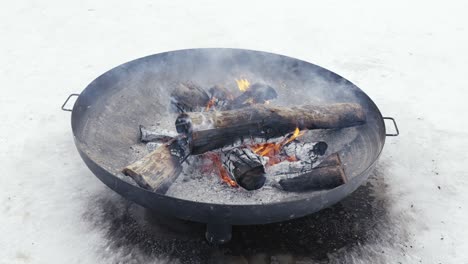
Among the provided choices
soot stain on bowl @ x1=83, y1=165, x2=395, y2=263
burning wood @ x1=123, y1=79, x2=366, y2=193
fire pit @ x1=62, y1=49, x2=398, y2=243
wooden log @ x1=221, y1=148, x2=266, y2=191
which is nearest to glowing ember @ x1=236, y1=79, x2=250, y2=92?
fire pit @ x1=62, y1=49, x2=398, y2=243

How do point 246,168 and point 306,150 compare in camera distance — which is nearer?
point 246,168

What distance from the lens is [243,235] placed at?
3248 mm

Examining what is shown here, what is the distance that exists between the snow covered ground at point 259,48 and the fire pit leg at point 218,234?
65mm

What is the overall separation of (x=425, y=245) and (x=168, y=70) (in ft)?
9.15

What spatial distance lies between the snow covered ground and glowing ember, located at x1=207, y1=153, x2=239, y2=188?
0.42 meters

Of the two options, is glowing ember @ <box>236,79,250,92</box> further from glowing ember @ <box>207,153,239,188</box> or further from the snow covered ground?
the snow covered ground

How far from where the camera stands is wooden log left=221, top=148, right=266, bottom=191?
2.99 m

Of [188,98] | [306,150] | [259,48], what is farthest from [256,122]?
[259,48]

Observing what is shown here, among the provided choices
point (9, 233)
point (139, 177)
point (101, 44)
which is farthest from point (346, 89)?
point (101, 44)

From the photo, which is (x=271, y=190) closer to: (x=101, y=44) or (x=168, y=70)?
(x=168, y=70)

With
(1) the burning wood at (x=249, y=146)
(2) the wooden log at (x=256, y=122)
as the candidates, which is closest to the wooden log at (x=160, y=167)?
(1) the burning wood at (x=249, y=146)

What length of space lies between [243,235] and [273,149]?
0.72 m

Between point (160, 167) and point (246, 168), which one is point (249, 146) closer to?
point (246, 168)

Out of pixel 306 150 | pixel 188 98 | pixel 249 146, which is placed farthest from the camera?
pixel 188 98
